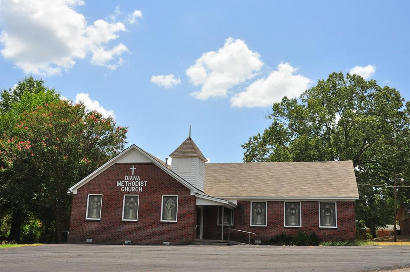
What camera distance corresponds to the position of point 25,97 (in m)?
43.9

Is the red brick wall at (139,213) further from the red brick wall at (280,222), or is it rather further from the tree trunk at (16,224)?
the tree trunk at (16,224)

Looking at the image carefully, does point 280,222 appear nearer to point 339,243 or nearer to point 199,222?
point 339,243

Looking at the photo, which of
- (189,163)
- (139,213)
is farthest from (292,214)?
(139,213)

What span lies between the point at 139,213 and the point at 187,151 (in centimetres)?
497

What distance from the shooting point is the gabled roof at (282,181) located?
27.3m

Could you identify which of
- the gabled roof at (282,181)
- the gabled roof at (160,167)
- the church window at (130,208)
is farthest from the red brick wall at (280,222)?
the church window at (130,208)

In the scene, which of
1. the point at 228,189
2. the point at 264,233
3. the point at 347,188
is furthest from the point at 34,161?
the point at 347,188

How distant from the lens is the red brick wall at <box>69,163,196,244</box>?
26.1 metres

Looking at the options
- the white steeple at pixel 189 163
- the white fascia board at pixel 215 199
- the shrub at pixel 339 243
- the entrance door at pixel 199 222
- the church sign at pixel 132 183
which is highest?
the white steeple at pixel 189 163

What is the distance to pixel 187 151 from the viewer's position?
94.9ft

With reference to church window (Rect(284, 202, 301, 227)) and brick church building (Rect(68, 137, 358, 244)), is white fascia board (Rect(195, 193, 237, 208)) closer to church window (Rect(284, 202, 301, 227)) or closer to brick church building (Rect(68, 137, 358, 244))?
brick church building (Rect(68, 137, 358, 244))

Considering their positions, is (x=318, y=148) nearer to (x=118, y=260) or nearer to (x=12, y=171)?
(x=12, y=171)

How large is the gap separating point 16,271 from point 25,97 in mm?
35015

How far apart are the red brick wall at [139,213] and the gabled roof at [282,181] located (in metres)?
3.49
